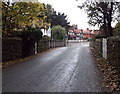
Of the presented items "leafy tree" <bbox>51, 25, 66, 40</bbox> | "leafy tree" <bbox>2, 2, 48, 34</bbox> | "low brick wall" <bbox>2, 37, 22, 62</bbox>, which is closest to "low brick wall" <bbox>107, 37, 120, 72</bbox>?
"leafy tree" <bbox>2, 2, 48, 34</bbox>

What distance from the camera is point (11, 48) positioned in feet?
43.2

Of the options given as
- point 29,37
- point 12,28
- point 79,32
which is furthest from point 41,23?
point 79,32

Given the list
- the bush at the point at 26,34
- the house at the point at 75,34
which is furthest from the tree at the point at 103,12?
the house at the point at 75,34

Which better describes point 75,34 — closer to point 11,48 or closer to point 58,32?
point 58,32

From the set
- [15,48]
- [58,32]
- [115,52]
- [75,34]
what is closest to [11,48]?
[15,48]

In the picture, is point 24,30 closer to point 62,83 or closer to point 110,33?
point 110,33

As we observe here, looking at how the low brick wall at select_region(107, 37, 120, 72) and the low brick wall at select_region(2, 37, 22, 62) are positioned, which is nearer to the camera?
the low brick wall at select_region(107, 37, 120, 72)

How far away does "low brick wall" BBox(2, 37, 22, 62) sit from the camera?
12.4 m

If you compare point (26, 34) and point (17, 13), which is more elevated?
point (17, 13)

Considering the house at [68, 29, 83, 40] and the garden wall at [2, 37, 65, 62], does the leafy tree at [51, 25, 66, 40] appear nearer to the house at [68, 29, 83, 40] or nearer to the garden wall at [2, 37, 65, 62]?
the garden wall at [2, 37, 65, 62]

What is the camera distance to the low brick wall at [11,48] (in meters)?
12.4

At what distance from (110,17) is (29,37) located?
8977 millimetres

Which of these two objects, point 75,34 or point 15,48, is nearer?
point 15,48

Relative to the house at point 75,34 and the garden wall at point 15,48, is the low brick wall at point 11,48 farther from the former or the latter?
the house at point 75,34
